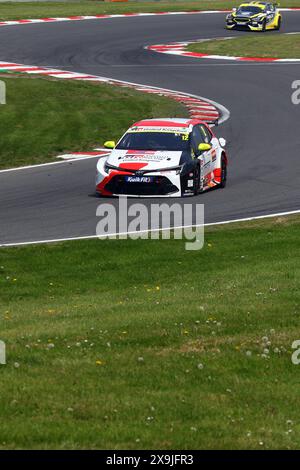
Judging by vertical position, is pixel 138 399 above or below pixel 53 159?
above

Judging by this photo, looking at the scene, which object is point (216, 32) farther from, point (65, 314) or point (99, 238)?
point (65, 314)

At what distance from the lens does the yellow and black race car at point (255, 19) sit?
155ft

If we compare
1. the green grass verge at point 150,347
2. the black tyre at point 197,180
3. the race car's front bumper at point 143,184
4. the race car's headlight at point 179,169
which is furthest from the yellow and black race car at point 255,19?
the green grass verge at point 150,347

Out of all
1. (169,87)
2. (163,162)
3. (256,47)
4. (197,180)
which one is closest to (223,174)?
(197,180)

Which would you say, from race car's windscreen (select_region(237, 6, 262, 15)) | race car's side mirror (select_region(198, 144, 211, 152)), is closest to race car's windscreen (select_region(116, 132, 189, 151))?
race car's side mirror (select_region(198, 144, 211, 152))

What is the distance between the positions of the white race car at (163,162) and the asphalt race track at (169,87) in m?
0.28

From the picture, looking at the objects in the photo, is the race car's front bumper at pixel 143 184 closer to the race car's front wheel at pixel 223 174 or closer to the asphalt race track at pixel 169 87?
the asphalt race track at pixel 169 87

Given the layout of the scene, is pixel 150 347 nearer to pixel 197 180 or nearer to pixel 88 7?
pixel 197 180

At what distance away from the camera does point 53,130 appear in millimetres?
26703

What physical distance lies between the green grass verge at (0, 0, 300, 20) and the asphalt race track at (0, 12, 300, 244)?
2.38 meters

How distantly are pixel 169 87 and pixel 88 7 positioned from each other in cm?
2131

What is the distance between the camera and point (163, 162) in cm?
2062
